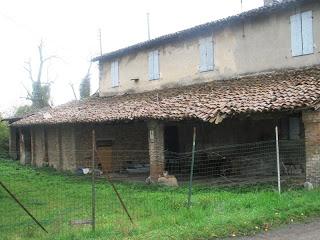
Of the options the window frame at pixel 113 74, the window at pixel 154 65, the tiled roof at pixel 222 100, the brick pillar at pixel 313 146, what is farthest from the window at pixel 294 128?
the window frame at pixel 113 74

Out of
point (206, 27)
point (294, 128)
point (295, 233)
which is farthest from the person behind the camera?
point (206, 27)

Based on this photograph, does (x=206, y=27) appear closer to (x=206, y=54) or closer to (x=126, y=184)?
(x=206, y=54)

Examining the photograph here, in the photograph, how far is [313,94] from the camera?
525 inches

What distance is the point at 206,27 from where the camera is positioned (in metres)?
19.8

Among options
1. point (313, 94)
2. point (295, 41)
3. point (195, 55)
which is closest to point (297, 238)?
point (313, 94)

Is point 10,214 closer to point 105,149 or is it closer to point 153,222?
point 153,222

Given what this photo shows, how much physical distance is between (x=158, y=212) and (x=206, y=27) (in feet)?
35.0

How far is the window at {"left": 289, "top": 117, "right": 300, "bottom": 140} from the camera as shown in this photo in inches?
682

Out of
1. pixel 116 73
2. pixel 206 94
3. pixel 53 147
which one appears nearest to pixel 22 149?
pixel 53 147

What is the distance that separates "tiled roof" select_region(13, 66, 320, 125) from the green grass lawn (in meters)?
2.37

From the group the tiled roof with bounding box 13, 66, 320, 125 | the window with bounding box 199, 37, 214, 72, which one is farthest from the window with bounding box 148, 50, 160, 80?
the window with bounding box 199, 37, 214, 72

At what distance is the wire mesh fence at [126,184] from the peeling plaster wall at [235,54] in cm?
296

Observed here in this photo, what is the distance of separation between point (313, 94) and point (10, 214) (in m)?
8.57

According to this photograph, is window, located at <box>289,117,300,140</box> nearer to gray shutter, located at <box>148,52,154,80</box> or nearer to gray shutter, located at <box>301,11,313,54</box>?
gray shutter, located at <box>301,11,313,54</box>
